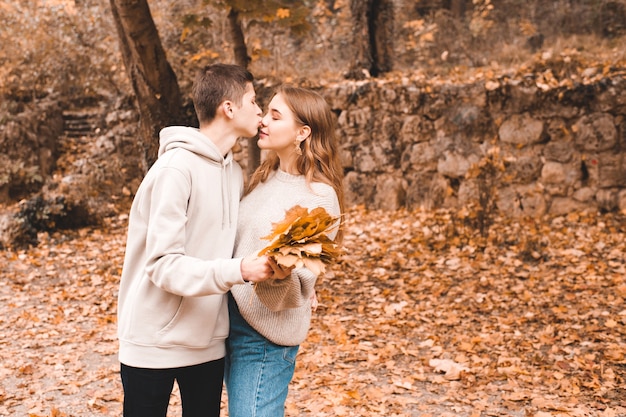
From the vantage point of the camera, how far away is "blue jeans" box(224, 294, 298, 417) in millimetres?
2258

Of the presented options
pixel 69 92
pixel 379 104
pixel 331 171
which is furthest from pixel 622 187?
pixel 69 92

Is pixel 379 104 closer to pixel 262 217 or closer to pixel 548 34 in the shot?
pixel 548 34

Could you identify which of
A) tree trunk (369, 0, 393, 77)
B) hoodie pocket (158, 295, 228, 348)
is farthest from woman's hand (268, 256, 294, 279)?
tree trunk (369, 0, 393, 77)

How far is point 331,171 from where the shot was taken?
250 cm

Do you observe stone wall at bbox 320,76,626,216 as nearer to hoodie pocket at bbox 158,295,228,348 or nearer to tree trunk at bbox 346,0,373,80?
tree trunk at bbox 346,0,373,80

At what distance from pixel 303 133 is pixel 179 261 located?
78 cm

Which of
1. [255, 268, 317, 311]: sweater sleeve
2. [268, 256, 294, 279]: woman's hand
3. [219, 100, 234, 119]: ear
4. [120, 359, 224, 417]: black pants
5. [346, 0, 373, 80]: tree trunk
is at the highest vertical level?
[346, 0, 373, 80]: tree trunk

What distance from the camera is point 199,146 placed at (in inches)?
88.4

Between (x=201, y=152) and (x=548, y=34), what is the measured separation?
42.3ft

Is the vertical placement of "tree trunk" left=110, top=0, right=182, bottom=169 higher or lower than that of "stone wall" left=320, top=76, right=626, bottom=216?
higher

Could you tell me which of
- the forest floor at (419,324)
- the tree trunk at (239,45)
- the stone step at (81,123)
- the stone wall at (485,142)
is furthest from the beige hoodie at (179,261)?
the stone step at (81,123)

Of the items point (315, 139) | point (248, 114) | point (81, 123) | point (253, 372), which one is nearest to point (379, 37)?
point (81, 123)

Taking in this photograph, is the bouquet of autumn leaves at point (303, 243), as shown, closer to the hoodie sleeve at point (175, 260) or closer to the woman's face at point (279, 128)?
the hoodie sleeve at point (175, 260)

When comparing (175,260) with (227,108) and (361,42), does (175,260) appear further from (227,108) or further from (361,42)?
(361,42)
